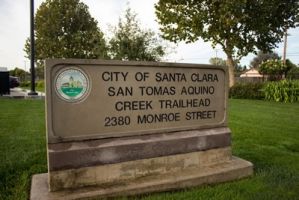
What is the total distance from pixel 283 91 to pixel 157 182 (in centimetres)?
1763

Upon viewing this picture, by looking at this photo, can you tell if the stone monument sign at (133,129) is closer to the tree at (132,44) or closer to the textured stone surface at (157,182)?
the textured stone surface at (157,182)

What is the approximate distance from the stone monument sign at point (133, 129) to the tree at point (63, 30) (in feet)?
110

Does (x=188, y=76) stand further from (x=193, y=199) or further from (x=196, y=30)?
(x=196, y=30)

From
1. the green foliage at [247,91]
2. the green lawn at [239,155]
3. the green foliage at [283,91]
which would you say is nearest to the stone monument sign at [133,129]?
the green lawn at [239,155]

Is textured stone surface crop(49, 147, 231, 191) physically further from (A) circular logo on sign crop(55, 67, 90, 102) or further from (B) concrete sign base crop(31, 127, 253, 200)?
(A) circular logo on sign crop(55, 67, 90, 102)

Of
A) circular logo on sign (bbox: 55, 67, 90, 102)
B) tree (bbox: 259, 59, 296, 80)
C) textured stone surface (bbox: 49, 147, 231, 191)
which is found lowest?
textured stone surface (bbox: 49, 147, 231, 191)

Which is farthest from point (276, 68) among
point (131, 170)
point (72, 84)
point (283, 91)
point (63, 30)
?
point (72, 84)

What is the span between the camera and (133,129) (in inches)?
160

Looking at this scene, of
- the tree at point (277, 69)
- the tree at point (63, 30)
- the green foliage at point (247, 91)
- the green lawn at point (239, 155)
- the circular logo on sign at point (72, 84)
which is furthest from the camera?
the tree at point (63, 30)

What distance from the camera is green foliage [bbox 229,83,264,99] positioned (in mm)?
21773

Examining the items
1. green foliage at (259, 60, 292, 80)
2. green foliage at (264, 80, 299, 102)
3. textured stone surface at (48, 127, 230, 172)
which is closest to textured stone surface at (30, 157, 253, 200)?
textured stone surface at (48, 127, 230, 172)

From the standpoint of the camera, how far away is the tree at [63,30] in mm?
37688

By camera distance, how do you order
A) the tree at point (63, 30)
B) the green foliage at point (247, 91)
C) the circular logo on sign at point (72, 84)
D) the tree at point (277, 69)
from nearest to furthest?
the circular logo on sign at point (72, 84), the green foliage at point (247, 91), the tree at point (277, 69), the tree at point (63, 30)

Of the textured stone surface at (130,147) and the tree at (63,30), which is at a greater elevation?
the tree at (63,30)
